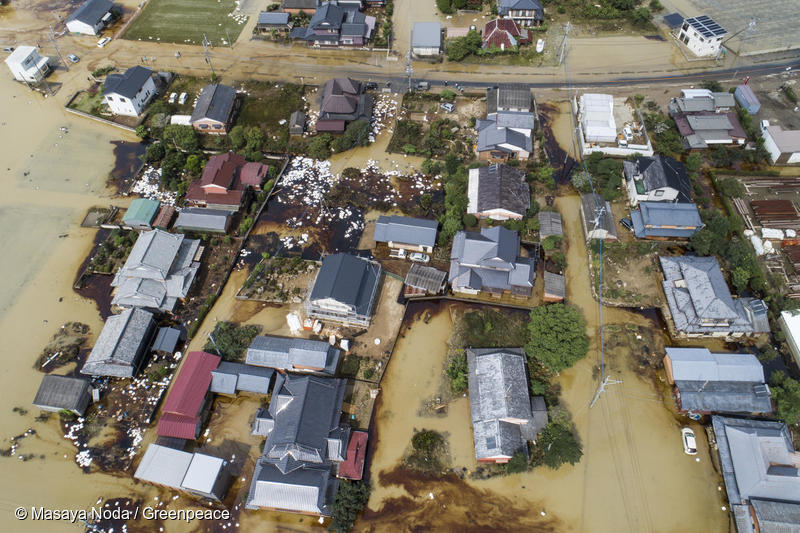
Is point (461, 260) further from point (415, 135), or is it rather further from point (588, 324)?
point (415, 135)

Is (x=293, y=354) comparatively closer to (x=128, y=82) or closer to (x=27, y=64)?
(x=128, y=82)

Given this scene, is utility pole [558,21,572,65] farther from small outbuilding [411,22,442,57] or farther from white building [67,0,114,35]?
white building [67,0,114,35]

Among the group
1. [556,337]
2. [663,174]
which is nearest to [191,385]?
[556,337]

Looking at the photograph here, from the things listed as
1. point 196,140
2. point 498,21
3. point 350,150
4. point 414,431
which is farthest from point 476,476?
point 498,21

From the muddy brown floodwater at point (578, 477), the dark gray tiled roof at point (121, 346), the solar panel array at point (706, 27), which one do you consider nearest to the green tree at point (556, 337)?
the muddy brown floodwater at point (578, 477)

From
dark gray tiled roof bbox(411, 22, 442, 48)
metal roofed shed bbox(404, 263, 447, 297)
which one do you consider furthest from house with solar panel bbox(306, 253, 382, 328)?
dark gray tiled roof bbox(411, 22, 442, 48)

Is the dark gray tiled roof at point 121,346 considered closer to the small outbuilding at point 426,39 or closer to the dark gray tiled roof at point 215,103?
the dark gray tiled roof at point 215,103

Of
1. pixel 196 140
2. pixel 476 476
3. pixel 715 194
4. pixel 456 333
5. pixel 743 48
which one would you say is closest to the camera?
pixel 476 476
